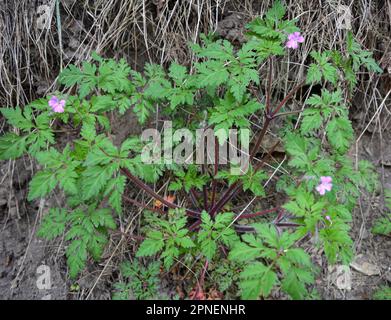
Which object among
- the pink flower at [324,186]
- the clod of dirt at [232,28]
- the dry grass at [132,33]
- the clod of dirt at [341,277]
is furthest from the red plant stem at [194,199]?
the clod of dirt at [232,28]

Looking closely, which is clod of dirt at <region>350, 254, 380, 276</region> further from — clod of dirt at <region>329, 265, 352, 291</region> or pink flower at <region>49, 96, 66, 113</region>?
pink flower at <region>49, 96, 66, 113</region>

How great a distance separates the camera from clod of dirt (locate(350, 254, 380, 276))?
2.39 meters

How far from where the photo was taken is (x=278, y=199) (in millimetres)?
2531

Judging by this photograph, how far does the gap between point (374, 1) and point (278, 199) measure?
153cm

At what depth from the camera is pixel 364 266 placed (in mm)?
2406

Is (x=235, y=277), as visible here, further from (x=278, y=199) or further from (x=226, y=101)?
(x=226, y=101)

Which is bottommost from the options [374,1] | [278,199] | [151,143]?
[278,199]

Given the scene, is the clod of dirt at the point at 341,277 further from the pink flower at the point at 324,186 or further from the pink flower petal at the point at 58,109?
the pink flower petal at the point at 58,109

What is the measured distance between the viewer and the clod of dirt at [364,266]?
239 cm

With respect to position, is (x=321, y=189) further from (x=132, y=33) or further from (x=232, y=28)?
(x=132, y=33)

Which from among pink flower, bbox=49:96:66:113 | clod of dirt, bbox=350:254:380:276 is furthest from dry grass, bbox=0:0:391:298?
clod of dirt, bbox=350:254:380:276

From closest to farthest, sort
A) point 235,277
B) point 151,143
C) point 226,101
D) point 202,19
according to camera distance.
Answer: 1. point 226,101
2. point 151,143
3. point 235,277
4. point 202,19

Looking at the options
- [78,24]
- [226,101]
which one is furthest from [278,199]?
[78,24]

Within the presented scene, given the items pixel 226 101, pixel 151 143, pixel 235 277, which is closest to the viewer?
pixel 226 101
